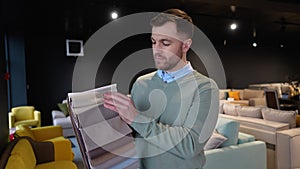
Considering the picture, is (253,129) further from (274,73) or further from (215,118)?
(274,73)

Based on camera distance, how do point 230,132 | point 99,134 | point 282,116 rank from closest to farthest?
A: point 99,134
point 230,132
point 282,116

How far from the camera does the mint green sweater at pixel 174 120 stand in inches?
30.4

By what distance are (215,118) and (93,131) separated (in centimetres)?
44

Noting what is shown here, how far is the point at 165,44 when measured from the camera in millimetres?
830

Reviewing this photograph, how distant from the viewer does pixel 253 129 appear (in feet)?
11.7

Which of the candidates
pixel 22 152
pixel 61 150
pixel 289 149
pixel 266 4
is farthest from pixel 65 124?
pixel 266 4

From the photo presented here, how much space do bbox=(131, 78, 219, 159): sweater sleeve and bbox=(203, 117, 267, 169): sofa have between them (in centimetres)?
192

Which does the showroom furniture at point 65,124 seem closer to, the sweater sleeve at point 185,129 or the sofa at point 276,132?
the sofa at point 276,132

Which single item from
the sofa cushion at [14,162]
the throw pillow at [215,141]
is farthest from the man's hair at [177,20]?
the throw pillow at [215,141]

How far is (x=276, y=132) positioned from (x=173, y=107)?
2.88 meters

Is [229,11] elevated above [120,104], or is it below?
above

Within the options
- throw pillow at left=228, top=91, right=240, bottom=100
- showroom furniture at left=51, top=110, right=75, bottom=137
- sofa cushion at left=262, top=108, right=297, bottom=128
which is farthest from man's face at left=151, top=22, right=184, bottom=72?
throw pillow at left=228, top=91, right=240, bottom=100

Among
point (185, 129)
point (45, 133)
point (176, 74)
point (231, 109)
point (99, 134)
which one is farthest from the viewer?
point (231, 109)

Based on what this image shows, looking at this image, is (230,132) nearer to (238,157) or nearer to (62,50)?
(238,157)
